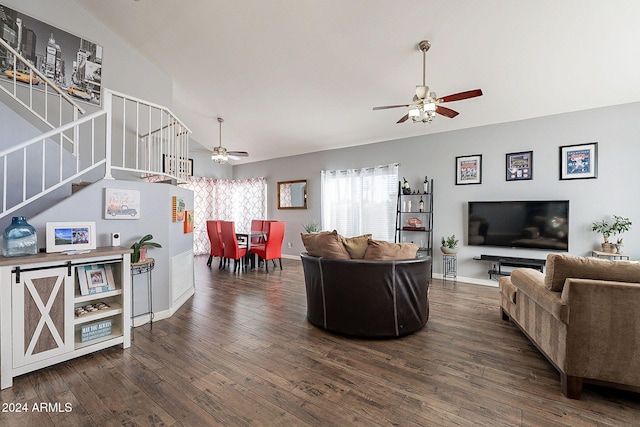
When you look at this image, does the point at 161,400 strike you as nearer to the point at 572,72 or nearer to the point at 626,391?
the point at 626,391

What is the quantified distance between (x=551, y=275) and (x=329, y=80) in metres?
3.75

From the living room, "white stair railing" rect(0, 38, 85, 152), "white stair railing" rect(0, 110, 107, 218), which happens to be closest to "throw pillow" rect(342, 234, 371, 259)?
the living room

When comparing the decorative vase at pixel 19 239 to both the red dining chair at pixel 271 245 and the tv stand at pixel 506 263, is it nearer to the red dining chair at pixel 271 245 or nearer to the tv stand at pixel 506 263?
the red dining chair at pixel 271 245

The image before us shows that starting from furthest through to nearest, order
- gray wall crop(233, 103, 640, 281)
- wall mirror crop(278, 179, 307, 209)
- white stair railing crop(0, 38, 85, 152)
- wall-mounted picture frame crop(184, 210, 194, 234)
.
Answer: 1. wall mirror crop(278, 179, 307, 209)
2. gray wall crop(233, 103, 640, 281)
3. wall-mounted picture frame crop(184, 210, 194, 234)
4. white stair railing crop(0, 38, 85, 152)

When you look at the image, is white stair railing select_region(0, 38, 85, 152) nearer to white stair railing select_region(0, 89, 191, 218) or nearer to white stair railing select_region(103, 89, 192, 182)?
white stair railing select_region(0, 89, 191, 218)

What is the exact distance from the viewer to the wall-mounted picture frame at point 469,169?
494 centimetres

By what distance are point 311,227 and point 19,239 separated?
5.14 meters

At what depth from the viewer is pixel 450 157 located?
520 centimetres

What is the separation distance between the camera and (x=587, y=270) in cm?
186

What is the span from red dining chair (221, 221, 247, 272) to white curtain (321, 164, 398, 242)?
7.44 ft

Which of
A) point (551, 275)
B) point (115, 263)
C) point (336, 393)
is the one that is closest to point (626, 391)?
point (551, 275)

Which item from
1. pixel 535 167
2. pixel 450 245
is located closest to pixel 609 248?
pixel 535 167

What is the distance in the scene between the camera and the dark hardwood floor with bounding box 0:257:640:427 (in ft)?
5.39

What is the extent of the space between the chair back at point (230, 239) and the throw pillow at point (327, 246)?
291 centimetres
